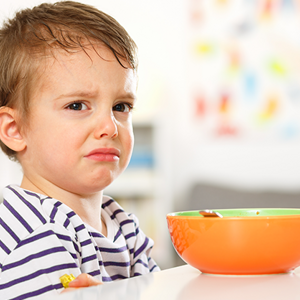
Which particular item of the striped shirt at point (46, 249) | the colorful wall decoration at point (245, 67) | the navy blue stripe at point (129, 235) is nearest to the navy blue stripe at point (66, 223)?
the striped shirt at point (46, 249)

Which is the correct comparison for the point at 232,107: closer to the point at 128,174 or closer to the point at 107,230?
the point at 128,174

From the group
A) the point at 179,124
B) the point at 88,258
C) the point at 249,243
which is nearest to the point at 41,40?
the point at 88,258

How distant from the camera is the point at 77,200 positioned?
0.81 metres

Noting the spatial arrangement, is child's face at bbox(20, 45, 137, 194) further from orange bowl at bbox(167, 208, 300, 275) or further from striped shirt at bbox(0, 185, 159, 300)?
orange bowl at bbox(167, 208, 300, 275)

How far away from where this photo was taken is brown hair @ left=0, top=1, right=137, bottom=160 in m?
0.78

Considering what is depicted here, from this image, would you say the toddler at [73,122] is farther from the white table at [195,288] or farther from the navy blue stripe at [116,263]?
the white table at [195,288]

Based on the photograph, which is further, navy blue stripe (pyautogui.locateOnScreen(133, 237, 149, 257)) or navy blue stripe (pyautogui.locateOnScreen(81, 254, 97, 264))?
navy blue stripe (pyautogui.locateOnScreen(133, 237, 149, 257))

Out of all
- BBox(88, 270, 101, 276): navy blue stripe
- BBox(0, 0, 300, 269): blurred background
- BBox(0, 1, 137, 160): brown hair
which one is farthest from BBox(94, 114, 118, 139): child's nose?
BBox(0, 0, 300, 269): blurred background

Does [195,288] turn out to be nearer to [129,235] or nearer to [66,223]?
[66,223]

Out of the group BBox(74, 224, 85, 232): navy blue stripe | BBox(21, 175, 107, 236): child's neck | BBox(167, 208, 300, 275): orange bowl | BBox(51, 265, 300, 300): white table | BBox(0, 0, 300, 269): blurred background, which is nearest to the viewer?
BBox(51, 265, 300, 300): white table

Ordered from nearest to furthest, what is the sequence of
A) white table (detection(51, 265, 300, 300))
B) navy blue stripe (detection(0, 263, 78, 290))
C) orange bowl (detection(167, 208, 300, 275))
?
white table (detection(51, 265, 300, 300)), orange bowl (detection(167, 208, 300, 275)), navy blue stripe (detection(0, 263, 78, 290))

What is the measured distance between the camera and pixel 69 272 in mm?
601

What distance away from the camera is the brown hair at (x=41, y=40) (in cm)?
78

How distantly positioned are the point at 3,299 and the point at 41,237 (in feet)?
0.33
